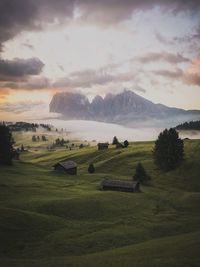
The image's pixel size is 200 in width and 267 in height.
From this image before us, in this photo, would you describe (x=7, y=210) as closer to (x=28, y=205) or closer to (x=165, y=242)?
(x=28, y=205)

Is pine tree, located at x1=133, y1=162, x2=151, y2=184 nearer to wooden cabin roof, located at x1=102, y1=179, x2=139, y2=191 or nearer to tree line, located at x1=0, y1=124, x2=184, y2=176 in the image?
tree line, located at x1=0, y1=124, x2=184, y2=176

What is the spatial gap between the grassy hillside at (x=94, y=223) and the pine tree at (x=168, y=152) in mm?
10251

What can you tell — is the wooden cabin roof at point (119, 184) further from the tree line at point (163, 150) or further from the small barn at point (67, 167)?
the small barn at point (67, 167)

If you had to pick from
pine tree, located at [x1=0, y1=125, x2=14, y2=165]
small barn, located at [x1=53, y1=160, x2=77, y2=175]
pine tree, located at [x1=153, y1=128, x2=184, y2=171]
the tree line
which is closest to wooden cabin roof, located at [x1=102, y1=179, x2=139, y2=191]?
the tree line

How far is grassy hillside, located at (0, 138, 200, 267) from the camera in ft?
134

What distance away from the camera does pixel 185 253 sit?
38250 millimetres

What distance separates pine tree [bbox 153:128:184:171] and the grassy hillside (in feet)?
33.6

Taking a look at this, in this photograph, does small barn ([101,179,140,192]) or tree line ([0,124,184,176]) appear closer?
small barn ([101,179,140,192])

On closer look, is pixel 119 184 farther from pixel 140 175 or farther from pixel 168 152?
pixel 168 152

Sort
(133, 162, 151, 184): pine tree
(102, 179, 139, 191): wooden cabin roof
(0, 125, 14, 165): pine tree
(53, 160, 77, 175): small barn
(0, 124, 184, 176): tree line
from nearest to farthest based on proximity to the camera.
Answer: (102, 179, 139, 191): wooden cabin roof → (133, 162, 151, 184): pine tree → (0, 125, 14, 165): pine tree → (0, 124, 184, 176): tree line → (53, 160, 77, 175): small barn

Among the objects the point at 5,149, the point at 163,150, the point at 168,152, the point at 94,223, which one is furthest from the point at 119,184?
the point at 5,149

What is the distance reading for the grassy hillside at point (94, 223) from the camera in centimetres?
4081

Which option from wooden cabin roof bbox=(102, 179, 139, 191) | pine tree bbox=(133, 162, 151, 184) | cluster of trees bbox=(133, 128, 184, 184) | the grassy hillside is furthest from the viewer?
cluster of trees bbox=(133, 128, 184, 184)

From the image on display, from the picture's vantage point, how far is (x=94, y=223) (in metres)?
60.0
